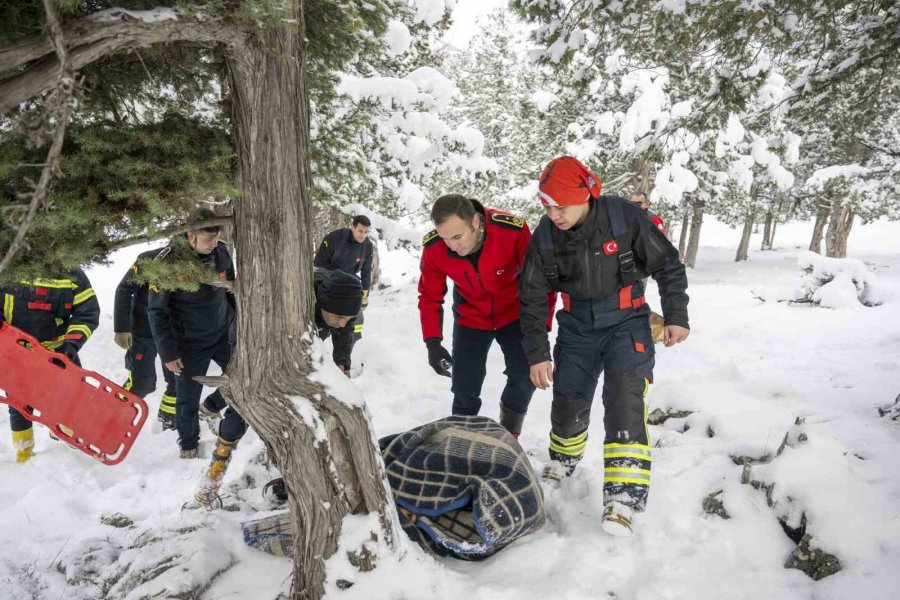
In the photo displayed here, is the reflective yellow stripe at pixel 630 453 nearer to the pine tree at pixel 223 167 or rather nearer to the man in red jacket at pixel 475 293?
the man in red jacket at pixel 475 293

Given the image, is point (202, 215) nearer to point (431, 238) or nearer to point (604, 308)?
point (431, 238)

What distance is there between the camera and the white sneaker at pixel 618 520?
2.75 metres

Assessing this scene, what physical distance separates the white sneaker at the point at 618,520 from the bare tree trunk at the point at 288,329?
3.80 feet

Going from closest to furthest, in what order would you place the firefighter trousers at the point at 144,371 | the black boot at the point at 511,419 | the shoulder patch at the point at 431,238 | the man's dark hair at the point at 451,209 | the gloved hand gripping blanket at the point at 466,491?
the gloved hand gripping blanket at the point at 466,491, the man's dark hair at the point at 451,209, the shoulder patch at the point at 431,238, the black boot at the point at 511,419, the firefighter trousers at the point at 144,371

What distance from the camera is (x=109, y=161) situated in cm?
182

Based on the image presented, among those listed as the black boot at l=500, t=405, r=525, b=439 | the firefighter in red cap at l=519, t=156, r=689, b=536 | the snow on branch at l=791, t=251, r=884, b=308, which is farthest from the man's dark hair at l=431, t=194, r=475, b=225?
the snow on branch at l=791, t=251, r=884, b=308

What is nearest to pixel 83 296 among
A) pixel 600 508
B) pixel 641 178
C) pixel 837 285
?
pixel 600 508

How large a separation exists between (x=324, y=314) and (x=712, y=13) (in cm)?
401

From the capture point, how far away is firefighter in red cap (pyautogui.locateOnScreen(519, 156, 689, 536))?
9.77ft

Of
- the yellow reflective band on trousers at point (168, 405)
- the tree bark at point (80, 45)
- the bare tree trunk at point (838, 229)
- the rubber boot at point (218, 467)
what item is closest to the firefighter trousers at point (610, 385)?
the tree bark at point (80, 45)

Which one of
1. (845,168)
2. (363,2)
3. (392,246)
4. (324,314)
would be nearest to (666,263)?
(363,2)

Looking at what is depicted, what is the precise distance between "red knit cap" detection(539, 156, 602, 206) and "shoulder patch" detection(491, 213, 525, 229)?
0.67 metres

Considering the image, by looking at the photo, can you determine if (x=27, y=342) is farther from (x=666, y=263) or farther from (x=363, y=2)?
(x=666, y=263)

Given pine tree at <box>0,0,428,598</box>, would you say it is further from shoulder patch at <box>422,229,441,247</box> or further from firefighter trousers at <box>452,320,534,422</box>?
firefighter trousers at <box>452,320,534,422</box>
